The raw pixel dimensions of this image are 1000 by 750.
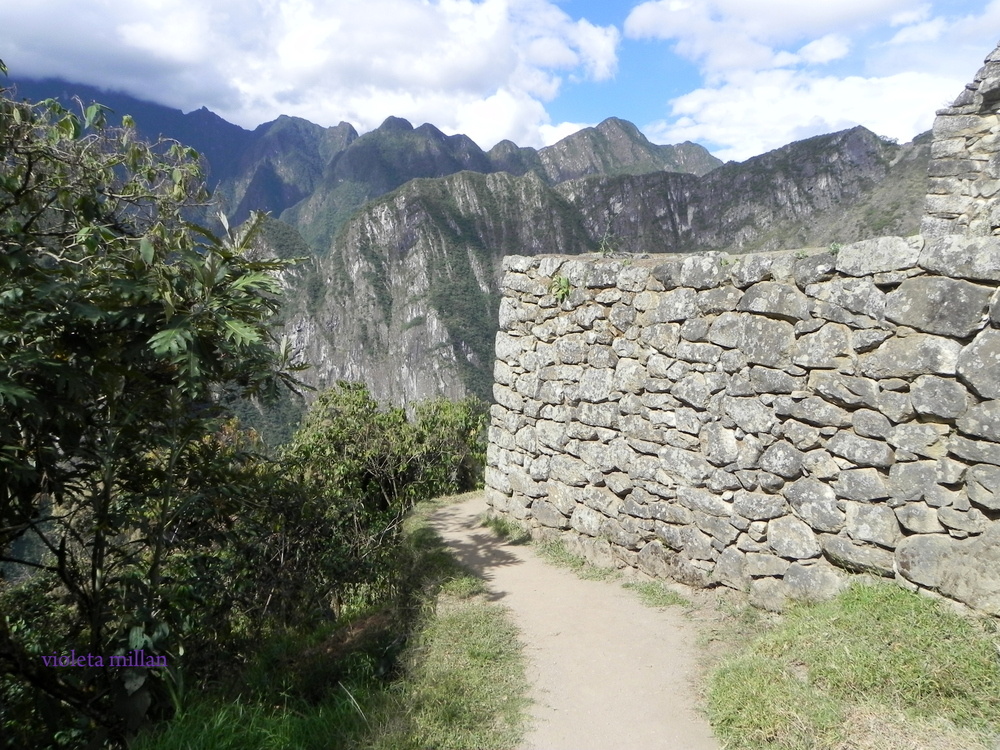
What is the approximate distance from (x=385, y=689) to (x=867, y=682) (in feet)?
7.87

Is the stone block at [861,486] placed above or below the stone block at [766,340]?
below

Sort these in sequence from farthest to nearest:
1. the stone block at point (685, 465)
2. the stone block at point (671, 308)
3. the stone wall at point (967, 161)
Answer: the stone wall at point (967, 161) → the stone block at point (671, 308) → the stone block at point (685, 465)

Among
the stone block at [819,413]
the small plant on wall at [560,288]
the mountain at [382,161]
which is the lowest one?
the stone block at [819,413]

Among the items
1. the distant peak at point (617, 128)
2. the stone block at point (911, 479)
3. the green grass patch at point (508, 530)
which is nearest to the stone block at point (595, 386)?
the green grass patch at point (508, 530)

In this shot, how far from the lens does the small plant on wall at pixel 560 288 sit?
18.1ft

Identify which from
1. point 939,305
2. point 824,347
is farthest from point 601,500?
point 939,305

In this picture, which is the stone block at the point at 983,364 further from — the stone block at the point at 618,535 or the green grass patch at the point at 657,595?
the stone block at the point at 618,535

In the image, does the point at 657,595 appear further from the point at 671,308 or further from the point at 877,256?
the point at 877,256

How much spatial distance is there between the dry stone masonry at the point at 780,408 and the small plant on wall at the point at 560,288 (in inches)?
0.7

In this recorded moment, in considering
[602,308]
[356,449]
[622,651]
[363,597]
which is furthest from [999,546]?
[356,449]

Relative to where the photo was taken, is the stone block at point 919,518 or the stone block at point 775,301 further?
the stone block at point 775,301

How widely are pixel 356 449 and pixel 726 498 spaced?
5031 millimetres

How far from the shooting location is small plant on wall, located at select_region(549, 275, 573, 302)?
5.53 m

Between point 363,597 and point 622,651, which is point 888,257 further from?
point 363,597
